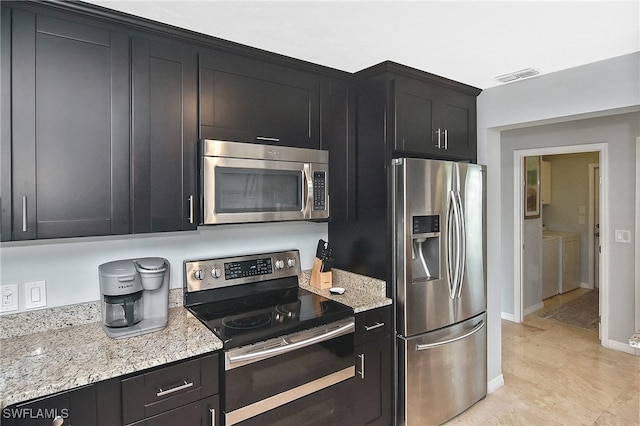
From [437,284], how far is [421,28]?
1480 millimetres

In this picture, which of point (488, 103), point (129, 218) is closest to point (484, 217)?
point (488, 103)

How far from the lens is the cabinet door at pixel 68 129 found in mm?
1469

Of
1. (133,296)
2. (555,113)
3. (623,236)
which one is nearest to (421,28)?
(555,113)

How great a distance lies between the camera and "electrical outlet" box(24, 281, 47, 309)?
5.63ft

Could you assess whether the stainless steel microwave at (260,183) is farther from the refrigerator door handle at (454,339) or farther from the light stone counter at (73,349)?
the refrigerator door handle at (454,339)

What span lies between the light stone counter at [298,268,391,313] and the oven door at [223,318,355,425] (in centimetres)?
18

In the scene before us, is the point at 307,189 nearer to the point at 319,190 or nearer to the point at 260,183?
the point at 319,190

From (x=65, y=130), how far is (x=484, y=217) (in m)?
2.57

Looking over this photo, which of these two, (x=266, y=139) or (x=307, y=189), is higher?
(x=266, y=139)

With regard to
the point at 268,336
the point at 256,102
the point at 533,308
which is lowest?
the point at 533,308

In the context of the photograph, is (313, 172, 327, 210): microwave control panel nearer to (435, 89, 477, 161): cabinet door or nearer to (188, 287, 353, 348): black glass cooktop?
(188, 287, 353, 348): black glass cooktop

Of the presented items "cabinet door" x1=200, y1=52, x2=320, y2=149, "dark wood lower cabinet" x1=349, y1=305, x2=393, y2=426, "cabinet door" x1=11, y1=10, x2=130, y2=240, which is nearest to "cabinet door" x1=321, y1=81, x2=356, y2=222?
"cabinet door" x1=200, y1=52, x2=320, y2=149

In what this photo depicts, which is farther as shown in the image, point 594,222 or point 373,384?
point 594,222

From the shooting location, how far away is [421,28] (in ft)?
5.83
